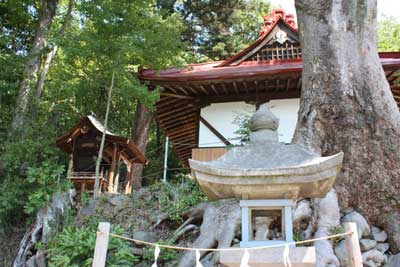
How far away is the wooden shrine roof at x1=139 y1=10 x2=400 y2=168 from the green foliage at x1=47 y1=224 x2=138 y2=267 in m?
4.32

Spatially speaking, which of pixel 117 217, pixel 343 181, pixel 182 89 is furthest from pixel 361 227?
pixel 182 89

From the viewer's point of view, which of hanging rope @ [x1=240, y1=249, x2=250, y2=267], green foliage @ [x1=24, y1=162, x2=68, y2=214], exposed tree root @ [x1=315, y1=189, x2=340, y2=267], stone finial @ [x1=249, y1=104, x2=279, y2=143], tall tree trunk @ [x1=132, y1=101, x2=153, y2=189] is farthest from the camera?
tall tree trunk @ [x1=132, y1=101, x2=153, y2=189]

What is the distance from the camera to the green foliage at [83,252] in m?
5.88

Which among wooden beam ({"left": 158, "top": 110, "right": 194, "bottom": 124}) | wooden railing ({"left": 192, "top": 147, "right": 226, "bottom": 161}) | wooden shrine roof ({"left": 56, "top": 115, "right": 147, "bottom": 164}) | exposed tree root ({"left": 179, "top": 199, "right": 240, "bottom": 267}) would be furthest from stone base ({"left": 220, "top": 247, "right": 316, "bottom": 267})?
wooden beam ({"left": 158, "top": 110, "right": 194, "bottom": 124})

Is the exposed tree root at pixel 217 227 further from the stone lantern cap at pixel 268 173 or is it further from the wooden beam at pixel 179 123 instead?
the wooden beam at pixel 179 123

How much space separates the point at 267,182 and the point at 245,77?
18.3 ft

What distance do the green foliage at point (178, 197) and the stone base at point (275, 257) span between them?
10.6 feet

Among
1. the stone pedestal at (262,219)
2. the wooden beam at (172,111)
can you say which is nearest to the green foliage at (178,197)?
the stone pedestal at (262,219)

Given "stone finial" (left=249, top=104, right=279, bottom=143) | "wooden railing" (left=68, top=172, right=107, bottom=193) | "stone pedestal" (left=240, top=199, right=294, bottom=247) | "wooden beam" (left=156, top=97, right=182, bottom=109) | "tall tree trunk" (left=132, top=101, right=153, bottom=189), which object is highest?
"tall tree trunk" (left=132, top=101, right=153, bottom=189)

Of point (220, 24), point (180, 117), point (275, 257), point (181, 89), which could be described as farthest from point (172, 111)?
point (220, 24)

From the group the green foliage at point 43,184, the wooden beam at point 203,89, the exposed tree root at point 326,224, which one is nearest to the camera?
the exposed tree root at point 326,224

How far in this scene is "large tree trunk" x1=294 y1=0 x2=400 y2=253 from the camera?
610 cm

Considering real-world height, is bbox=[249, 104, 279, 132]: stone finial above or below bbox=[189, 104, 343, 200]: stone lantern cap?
above

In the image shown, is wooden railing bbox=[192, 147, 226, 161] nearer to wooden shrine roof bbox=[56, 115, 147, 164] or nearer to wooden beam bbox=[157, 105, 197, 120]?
wooden beam bbox=[157, 105, 197, 120]
